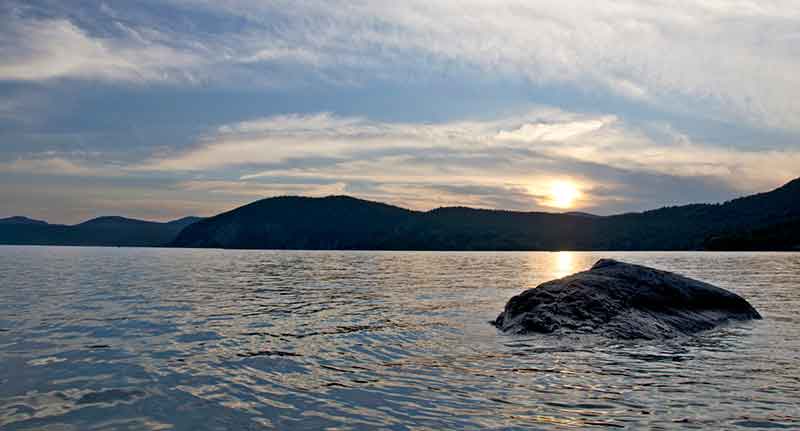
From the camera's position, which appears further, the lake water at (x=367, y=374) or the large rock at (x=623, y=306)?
the large rock at (x=623, y=306)

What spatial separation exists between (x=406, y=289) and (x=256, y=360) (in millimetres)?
22638

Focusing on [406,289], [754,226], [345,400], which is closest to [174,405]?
[345,400]

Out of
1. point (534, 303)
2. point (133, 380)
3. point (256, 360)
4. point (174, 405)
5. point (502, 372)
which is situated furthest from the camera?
point (534, 303)

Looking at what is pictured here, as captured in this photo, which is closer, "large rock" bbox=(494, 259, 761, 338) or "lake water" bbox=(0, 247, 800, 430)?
"lake water" bbox=(0, 247, 800, 430)

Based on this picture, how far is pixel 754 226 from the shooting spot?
19238cm

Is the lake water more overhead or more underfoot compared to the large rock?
more underfoot

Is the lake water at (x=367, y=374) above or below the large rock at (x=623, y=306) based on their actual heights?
below

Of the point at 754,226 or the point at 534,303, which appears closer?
the point at 534,303

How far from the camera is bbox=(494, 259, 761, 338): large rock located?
57.2 feet

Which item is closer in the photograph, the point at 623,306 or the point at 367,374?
the point at 367,374

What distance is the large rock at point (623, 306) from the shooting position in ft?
57.2

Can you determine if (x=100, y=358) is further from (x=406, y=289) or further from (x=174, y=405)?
(x=406, y=289)

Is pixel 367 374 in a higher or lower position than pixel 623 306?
lower

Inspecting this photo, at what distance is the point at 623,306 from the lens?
18.7 meters
